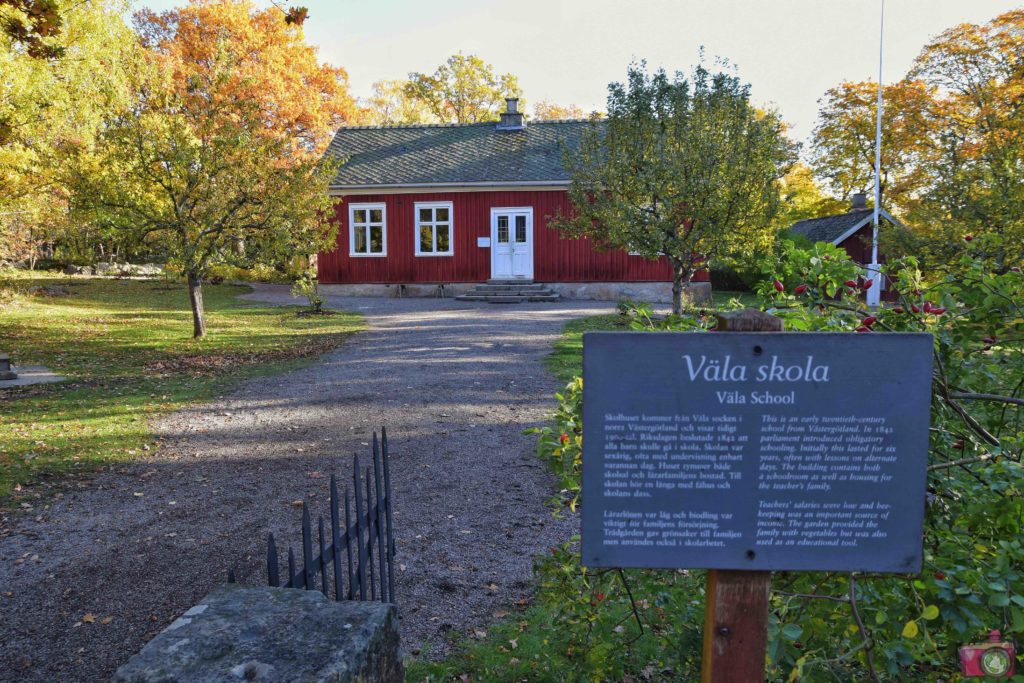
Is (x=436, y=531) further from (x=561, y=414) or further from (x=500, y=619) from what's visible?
(x=561, y=414)

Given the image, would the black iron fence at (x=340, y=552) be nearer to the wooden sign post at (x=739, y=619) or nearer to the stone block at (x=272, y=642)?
the stone block at (x=272, y=642)

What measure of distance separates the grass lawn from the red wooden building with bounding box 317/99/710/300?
5.15m

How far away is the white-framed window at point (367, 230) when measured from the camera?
28000 millimetres

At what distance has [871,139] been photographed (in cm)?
3700

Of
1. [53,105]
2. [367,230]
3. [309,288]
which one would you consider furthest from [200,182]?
[367,230]

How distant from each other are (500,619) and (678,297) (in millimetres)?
13512

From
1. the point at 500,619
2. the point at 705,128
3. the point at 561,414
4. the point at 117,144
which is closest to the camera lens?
the point at 561,414

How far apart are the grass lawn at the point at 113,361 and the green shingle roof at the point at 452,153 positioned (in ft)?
23.1

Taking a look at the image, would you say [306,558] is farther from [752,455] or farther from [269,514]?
[269,514]

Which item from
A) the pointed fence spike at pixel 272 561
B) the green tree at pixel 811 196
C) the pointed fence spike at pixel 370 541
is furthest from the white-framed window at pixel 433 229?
the pointed fence spike at pixel 272 561

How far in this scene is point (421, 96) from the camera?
54375mm

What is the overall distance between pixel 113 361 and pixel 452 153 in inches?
704

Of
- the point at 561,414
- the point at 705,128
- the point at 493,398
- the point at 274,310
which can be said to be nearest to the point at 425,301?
the point at 274,310

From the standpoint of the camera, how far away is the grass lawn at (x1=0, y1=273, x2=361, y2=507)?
791cm
